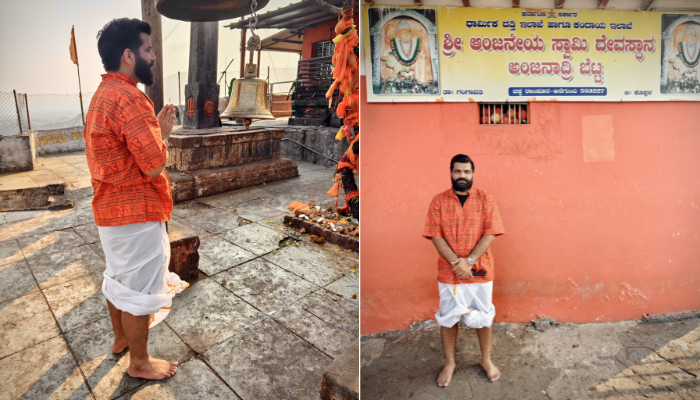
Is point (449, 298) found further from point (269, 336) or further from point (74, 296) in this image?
point (74, 296)

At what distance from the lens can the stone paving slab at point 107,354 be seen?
1.70 meters

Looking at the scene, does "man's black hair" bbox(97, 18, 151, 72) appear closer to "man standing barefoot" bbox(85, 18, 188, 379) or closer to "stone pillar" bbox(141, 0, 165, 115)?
"man standing barefoot" bbox(85, 18, 188, 379)

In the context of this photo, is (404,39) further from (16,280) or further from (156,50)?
(16,280)

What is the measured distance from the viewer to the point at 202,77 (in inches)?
216

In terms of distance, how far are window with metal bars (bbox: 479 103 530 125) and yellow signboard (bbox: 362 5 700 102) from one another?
0.06 meters

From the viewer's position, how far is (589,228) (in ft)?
8.00

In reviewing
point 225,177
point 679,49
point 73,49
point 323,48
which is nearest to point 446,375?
point 679,49

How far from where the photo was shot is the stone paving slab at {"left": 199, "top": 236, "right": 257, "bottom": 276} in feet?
9.64

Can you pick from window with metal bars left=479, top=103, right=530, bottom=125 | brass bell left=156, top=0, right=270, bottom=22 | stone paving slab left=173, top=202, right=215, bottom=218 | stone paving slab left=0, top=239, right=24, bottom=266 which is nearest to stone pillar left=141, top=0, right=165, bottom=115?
brass bell left=156, top=0, right=270, bottom=22

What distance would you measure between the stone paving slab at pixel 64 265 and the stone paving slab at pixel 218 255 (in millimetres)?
663

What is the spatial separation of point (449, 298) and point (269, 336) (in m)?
0.93

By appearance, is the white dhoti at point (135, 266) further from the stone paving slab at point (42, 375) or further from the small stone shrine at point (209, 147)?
the small stone shrine at point (209, 147)

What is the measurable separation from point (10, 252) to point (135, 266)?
6.90 ft

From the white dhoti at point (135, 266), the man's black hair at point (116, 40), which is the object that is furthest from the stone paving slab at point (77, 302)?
the man's black hair at point (116, 40)
